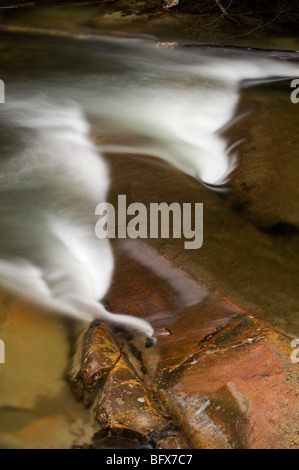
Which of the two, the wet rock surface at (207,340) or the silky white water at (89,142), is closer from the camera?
the wet rock surface at (207,340)

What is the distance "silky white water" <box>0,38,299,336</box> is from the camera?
4191mm

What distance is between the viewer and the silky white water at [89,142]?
13.8ft

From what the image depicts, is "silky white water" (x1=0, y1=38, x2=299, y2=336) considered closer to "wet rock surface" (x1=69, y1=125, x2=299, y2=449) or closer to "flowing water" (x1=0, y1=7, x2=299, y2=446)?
"flowing water" (x1=0, y1=7, x2=299, y2=446)

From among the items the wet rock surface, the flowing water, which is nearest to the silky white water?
the flowing water

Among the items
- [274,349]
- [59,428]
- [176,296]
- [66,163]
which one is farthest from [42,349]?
[66,163]

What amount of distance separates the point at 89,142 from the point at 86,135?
241 millimetres

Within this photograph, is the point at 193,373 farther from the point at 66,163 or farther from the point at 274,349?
the point at 66,163

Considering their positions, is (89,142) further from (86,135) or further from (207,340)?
(207,340)

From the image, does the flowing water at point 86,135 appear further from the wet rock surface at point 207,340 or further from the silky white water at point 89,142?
the wet rock surface at point 207,340

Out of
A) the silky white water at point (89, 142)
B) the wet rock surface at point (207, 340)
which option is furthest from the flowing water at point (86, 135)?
the wet rock surface at point (207, 340)

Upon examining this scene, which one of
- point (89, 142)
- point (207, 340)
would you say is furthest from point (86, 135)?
point (207, 340)

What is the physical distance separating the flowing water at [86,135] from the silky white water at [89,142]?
0.01 metres

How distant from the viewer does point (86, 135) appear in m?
6.28

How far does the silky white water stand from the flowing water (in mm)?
13
